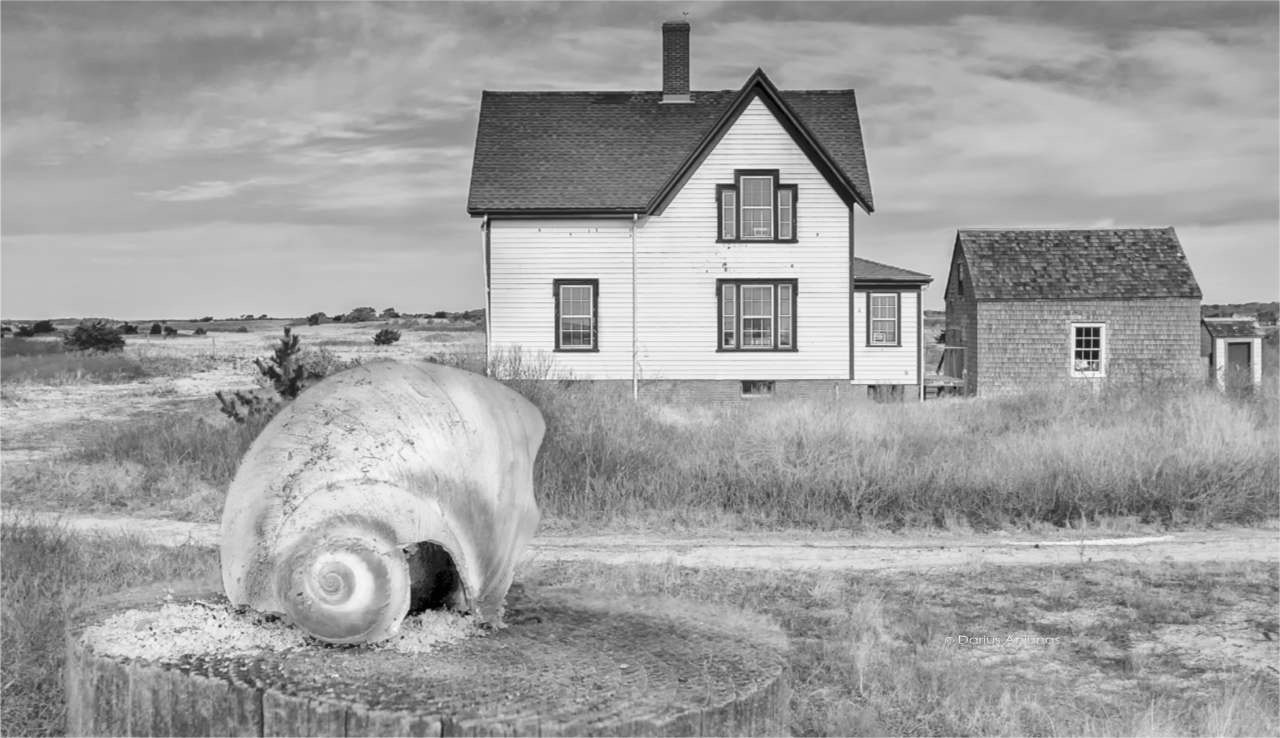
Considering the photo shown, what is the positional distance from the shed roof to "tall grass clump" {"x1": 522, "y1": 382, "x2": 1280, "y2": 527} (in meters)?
21.5

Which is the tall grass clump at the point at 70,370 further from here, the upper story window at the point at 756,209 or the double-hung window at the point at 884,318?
the double-hung window at the point at 884,318

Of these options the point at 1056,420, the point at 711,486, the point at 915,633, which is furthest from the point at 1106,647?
the point at 1056,420

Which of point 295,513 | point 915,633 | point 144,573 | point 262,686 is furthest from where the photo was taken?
point 144,573

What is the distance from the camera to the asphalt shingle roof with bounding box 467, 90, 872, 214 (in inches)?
1161

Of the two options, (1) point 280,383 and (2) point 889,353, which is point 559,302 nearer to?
(2) point 889,353

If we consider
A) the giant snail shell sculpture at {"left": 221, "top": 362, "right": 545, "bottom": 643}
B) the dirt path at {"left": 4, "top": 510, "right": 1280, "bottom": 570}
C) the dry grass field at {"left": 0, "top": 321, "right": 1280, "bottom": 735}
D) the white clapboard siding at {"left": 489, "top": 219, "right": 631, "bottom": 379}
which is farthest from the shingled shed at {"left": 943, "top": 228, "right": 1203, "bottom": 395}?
the giant snail shell sculpture at {"left": 221, "top": 362, "right": 545, "bottom": 643}

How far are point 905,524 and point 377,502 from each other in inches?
440

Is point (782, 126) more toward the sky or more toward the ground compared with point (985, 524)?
more toward the sky


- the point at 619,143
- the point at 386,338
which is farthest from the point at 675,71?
the point at 386,338

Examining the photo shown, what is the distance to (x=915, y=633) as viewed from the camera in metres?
8.57

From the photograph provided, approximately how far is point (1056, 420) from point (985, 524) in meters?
7.78

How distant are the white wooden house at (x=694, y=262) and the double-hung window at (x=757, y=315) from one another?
3cm

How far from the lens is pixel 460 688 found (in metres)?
3.15

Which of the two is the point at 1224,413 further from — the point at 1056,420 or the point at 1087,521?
the point at 1087,521
